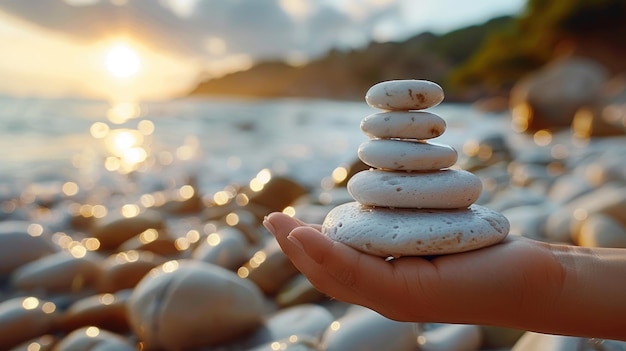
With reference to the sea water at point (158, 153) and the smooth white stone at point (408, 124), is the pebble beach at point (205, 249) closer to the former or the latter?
the sea water at point (158, 153)

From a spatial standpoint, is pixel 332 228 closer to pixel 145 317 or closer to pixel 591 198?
pixel 145 317

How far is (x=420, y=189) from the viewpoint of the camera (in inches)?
48.5

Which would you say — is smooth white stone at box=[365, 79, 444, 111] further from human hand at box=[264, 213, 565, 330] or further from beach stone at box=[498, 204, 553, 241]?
beach stone at box=[498, 204, 553, 241]

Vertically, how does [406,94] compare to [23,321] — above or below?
above

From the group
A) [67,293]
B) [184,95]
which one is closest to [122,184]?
[67,293]

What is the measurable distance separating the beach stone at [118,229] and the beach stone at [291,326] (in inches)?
63.4

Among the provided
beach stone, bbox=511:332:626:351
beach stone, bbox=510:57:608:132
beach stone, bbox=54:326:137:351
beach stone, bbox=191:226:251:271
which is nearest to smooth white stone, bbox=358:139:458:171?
beach stone, bbox=511:332:626:351

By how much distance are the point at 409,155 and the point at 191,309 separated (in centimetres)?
111

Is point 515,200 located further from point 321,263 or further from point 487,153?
point 487,153

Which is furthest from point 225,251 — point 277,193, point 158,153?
point 158,153

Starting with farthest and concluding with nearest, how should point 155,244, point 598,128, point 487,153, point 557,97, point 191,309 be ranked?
point 557,97 < point 598,128 < point 487,153 < point 155,244 < point 191,309

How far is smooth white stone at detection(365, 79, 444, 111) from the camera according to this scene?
1278mm

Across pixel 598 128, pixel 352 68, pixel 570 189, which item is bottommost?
pixel 570 189

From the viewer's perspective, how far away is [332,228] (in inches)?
49.6
